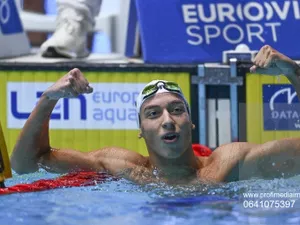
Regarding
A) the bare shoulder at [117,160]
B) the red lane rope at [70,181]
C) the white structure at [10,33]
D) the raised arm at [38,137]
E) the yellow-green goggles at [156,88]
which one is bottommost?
the red lane rope at [70,181]

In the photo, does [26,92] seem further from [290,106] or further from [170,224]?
[170,224]

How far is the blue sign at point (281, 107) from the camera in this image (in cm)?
457

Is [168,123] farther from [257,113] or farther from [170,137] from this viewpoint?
[257,113]

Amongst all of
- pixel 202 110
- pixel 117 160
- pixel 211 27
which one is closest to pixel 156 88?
pixel 117 160

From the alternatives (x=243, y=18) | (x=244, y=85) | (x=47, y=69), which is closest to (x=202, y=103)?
(x=244, y=85)

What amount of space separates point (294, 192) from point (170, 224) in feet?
2.17

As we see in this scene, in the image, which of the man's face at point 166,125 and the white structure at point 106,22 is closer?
the man's face at point 166,125

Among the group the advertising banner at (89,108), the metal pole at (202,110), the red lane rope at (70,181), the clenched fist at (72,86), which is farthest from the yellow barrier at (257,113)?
the clenched fist at (72,86)

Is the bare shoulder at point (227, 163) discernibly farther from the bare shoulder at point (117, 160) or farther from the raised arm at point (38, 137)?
the raised arm at point (38, 137)

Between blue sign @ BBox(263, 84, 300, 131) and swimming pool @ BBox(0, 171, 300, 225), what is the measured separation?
1056mm

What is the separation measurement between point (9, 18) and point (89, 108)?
97 cm

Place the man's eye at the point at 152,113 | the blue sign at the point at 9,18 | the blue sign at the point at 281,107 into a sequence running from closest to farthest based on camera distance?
the man's eye at the point at 152,113 < the blue sign at the point at 281,107 < the blue sign at the point at 9,18

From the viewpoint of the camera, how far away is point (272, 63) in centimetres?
313

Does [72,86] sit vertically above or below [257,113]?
above
